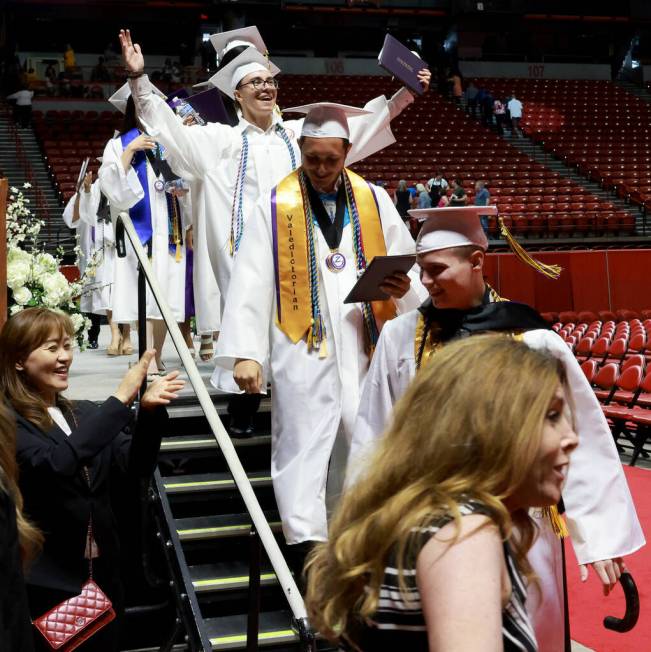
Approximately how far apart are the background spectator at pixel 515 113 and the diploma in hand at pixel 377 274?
2191 centimetres

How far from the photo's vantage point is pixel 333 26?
27969 millimetres

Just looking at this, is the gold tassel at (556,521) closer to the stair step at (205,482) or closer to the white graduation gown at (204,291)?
the stair step at (205,482)

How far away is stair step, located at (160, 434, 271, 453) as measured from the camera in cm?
465

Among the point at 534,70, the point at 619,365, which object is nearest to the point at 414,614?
the point at 619,365

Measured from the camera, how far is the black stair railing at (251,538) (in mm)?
2816

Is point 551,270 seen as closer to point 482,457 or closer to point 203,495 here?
point 203,495

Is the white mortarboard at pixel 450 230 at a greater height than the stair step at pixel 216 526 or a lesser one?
greater

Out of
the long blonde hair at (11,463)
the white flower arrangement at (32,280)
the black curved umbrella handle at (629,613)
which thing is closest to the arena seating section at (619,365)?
the white flower arrangement at (32,280)

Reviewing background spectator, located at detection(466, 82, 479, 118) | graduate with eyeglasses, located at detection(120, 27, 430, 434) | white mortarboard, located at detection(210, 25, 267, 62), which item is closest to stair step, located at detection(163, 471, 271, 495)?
graduate with eyeglasses, located at detection(120, 27, 430, 434)

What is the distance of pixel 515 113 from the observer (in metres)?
24.6

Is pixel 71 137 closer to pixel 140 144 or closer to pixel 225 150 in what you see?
pixel 140 144

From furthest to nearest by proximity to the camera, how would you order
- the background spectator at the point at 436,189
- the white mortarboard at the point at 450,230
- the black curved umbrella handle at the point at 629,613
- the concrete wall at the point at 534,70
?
the concrete wall at the point at 534,70 < the background spectator at the point at 436,189 < the white mortarboard at the point at 450,230 < the black curved umbrella handle at the point at 629,613

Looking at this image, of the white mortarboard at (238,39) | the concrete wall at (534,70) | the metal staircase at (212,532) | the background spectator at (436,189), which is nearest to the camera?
the metal staircase at (212,532)

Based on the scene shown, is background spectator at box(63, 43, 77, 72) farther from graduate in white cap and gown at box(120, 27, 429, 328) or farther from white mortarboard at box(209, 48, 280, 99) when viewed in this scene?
white mortarboard at box(209, 48, 280, 99)
